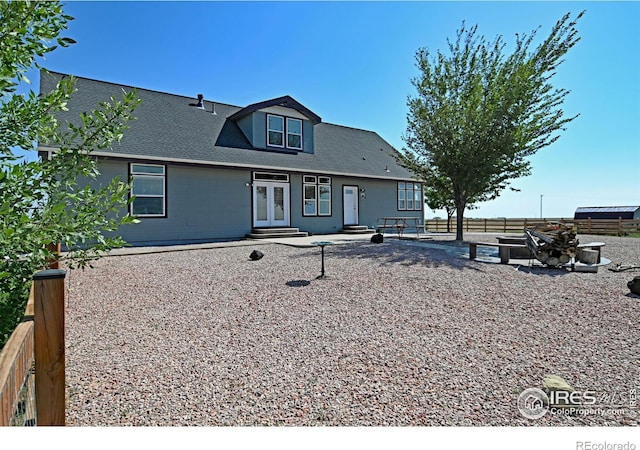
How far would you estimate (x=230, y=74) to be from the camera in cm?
1180

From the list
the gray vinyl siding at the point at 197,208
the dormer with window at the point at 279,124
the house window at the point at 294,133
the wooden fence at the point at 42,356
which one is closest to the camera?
the wooden fence at the point at 42,356

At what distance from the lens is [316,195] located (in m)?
14.9

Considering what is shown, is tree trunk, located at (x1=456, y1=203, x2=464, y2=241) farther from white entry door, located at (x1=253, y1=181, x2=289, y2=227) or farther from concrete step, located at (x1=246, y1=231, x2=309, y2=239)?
white entry door, located at (x1=253, y1=181, x2=289, y2=227)

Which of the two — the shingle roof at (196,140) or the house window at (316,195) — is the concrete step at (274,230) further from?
the shingle roof at (196,140)

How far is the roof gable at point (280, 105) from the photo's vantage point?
13.7 metres

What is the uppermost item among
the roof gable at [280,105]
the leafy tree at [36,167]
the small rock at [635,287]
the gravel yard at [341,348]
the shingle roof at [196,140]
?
the roof gable at [280,105]

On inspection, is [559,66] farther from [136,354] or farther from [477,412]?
[136,354]

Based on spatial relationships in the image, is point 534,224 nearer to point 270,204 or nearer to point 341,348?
point 270,204

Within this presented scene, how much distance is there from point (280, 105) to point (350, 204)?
227 inches

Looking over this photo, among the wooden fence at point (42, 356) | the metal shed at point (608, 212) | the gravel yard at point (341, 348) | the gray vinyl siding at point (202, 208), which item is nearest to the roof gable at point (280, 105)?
the gray vinyl siding at point (202, 208)

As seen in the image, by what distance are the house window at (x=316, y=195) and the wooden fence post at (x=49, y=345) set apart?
12.9m

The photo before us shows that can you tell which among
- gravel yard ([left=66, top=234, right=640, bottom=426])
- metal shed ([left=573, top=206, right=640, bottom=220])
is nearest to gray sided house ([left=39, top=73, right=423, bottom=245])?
gravel yard ([left=66, top=234, right=640, bottom=426])

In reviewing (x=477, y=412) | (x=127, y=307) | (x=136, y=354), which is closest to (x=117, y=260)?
(x=127, y=307)
